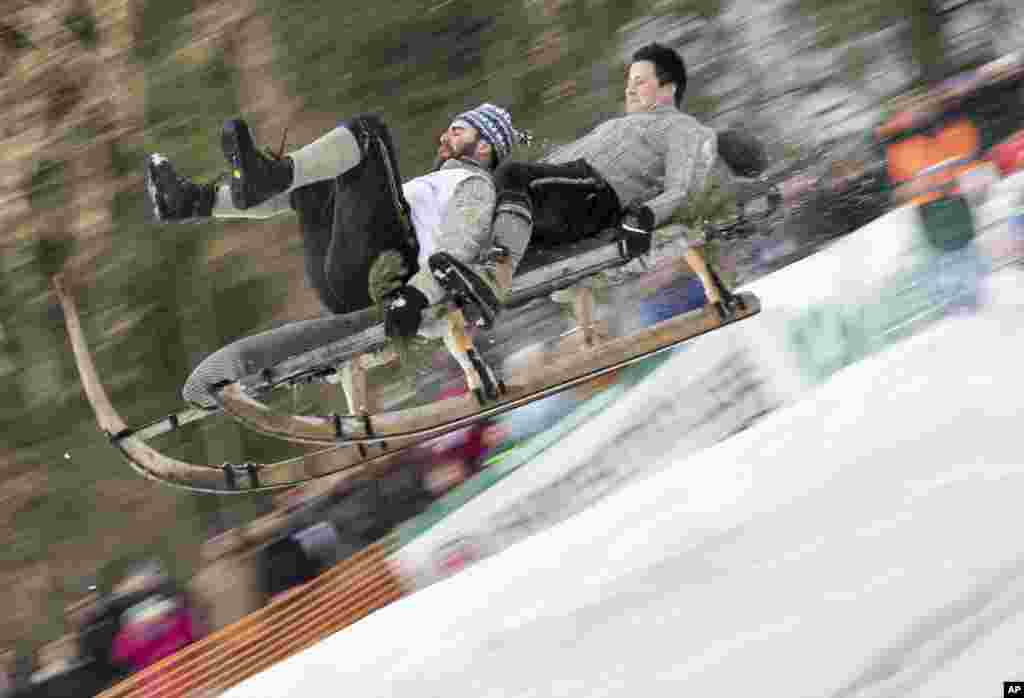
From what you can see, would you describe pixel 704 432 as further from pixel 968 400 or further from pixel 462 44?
pixel 462 44

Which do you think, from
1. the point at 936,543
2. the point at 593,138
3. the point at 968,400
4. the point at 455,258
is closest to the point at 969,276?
the point at 968,400

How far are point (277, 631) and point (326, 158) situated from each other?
2170mm

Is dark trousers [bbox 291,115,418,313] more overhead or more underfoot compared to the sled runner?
more overhead

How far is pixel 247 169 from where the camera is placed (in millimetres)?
3076

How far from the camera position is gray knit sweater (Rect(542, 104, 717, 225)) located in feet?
11.6

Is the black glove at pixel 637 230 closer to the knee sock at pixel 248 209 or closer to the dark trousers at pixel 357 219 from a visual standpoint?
the dark trousers at pixel 357 219

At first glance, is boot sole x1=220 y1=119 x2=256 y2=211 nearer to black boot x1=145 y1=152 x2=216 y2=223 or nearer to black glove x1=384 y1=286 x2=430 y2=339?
black boot x1=145 y1=152 x2=216 y2=223

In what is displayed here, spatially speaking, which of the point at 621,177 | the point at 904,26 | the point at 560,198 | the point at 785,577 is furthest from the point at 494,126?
the point at 904,26

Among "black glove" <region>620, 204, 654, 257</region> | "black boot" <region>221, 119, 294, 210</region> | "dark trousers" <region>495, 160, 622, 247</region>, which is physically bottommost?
"black glove" <region>620, 204, 654, 257</region>

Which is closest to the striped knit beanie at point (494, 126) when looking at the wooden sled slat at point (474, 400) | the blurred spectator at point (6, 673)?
the wooden sled slat at point (474, 400)

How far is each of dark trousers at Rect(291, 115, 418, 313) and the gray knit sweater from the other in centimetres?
50

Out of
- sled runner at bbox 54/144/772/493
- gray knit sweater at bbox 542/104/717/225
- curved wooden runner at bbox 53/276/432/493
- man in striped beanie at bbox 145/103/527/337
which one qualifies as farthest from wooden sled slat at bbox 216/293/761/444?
gray knit sweater at bbox 542/104/717/225

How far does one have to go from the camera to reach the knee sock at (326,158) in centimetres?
321

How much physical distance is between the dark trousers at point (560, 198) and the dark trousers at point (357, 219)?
0.93 ft
